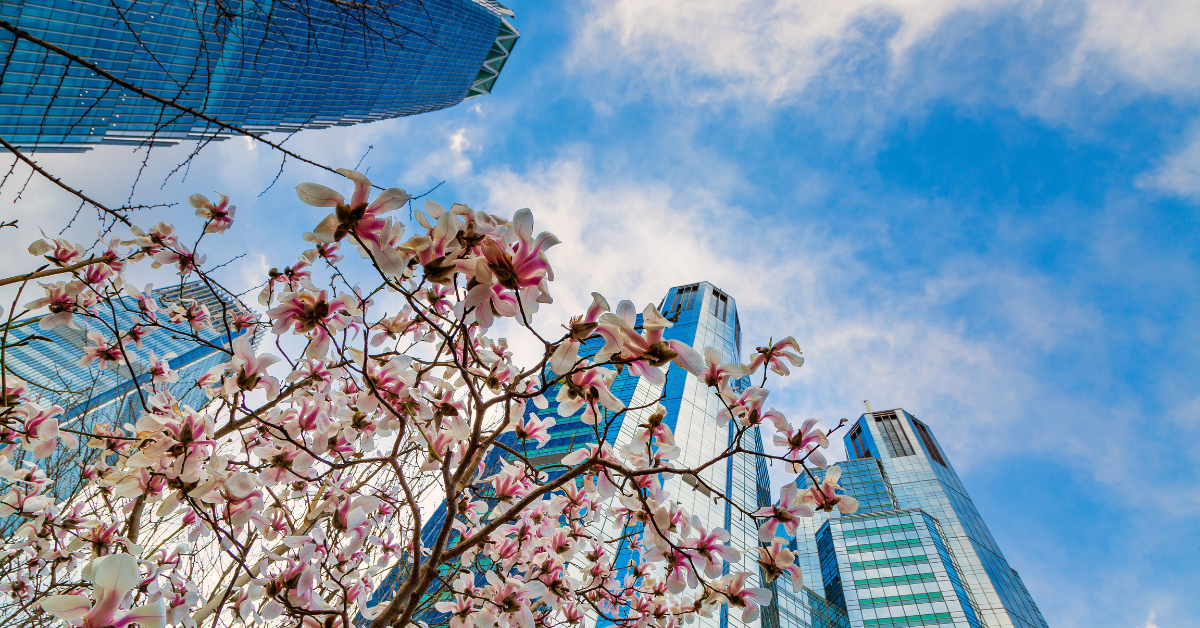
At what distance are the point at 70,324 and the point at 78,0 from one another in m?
30.4

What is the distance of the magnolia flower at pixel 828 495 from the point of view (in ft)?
7.55

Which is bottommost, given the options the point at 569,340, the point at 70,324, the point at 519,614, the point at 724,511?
the point at 519,614

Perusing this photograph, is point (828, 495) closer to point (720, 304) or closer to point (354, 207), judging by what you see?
point (354, 207)

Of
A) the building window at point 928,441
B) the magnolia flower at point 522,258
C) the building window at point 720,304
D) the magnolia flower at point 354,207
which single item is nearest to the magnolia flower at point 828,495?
the magnolia flower at point 522,258

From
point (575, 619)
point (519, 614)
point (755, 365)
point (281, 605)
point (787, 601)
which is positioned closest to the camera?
point (281, 605)

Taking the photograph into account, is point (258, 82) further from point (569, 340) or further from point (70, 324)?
point (569, 340)

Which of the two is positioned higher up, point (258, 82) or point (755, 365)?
point (258, 82)

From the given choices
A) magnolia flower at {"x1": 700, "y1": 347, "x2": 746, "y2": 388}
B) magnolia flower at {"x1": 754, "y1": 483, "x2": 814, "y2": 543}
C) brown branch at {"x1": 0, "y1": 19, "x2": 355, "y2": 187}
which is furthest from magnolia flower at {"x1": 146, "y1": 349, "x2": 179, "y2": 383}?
magnolia flower at {"x1": 754, "y1": 483, "x2": 814, "y2": 543}

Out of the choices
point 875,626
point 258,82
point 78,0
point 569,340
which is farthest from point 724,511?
point 78,0

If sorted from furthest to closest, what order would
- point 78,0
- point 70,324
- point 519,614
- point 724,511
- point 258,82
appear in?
point 724,511
point 258,82
point 78,0
point 70,324
point 519,614

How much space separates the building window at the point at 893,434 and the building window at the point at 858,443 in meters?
2.65

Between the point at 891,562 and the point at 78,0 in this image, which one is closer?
the point at 78,0

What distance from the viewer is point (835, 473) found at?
2355 mm

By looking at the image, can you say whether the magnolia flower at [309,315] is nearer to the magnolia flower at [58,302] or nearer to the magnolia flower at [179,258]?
the magnolia flower at [179,258]
